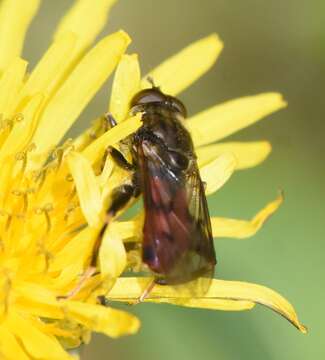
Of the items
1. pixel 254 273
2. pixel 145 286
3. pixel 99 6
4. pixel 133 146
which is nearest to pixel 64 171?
pixel 133 146

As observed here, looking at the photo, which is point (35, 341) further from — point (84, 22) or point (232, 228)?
point (84, 22)

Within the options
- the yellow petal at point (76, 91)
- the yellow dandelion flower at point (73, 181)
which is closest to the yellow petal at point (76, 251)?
the yellow dandelion flower at point (73, 181)

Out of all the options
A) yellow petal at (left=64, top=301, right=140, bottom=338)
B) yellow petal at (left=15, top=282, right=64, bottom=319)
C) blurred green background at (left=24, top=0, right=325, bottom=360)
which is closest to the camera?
yellow petal at (left=64, top=301, right=140, bottom=338)

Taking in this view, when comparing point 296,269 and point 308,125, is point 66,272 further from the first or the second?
point 308,125

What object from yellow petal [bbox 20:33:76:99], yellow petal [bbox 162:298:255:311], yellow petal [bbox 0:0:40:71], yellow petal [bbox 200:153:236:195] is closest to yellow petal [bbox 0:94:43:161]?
yellow petal [bbox 20:33:76:99]

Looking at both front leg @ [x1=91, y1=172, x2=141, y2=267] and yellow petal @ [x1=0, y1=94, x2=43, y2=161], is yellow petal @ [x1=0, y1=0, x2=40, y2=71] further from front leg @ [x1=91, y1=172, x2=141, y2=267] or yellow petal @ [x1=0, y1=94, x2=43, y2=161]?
front leg @ [x1=91, y1=172, x2=141, y2=267]

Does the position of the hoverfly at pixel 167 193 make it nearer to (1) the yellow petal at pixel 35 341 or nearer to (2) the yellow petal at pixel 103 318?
(2) the yellow petal at pixel 103 318

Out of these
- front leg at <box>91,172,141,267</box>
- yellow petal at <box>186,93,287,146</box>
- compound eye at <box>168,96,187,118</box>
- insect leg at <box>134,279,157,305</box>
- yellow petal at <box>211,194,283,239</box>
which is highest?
compound eye at <box>168,96,187,118</box>
